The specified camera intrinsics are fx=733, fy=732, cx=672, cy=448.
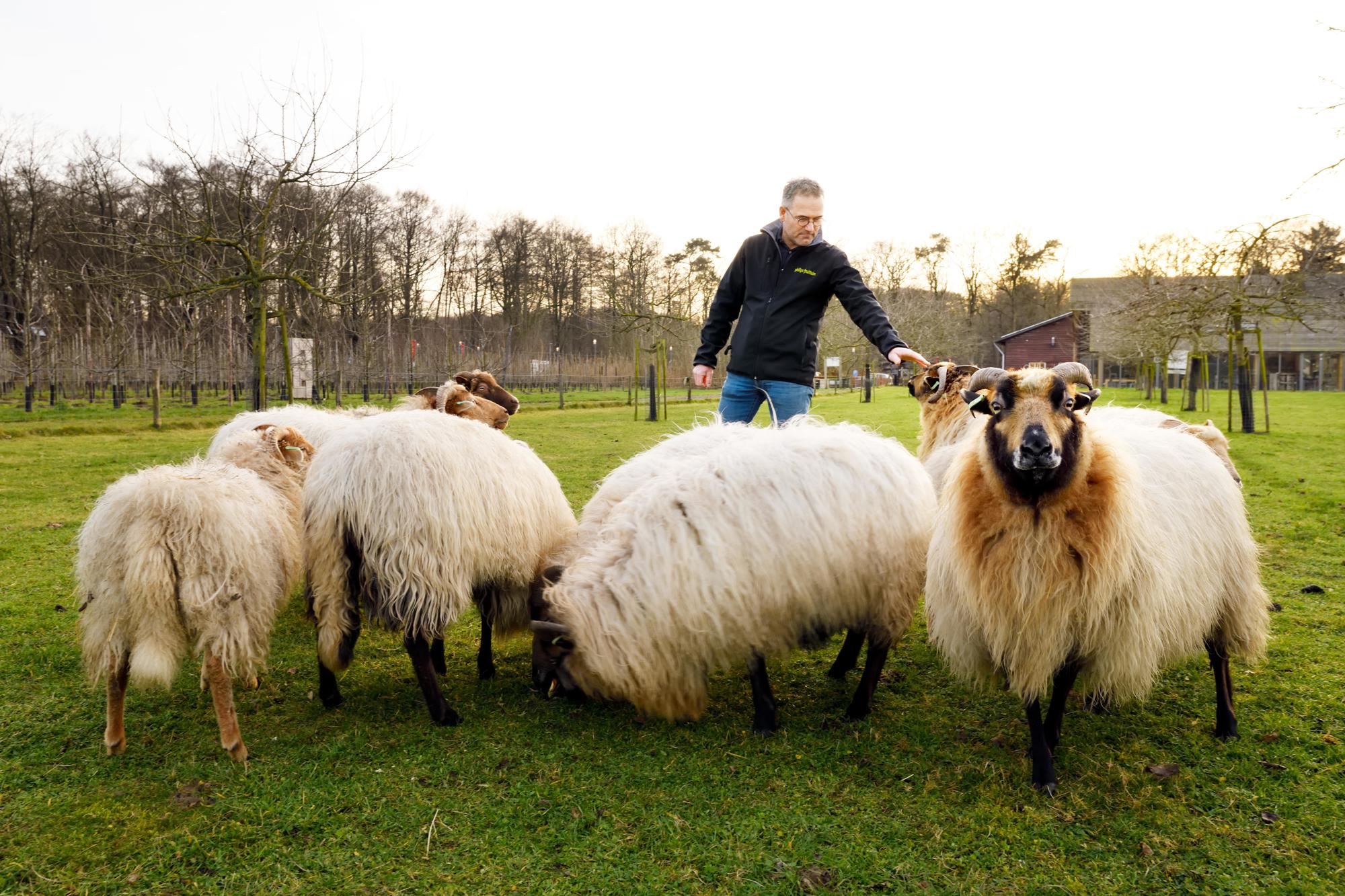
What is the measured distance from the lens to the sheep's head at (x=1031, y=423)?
3.01m

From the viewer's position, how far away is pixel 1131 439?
3.85 metres

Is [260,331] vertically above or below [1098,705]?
above

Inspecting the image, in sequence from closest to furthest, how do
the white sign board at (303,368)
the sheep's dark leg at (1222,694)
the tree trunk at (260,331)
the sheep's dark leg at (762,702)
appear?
1. the sheep's dark leg at (1222,694)
2. the sheep's dark leg at (762,702)
3. the tree trunk at (260,331)
4. the white sign board at (303,368)

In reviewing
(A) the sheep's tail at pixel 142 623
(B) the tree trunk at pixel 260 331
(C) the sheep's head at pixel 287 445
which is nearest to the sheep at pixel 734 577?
(A) the sheep's tail at pixel 142 623

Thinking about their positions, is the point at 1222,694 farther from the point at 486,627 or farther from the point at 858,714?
the point at 486,627

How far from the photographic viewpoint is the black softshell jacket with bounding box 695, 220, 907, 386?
4.68 metres

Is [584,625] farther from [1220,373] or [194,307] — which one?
[1220,373]

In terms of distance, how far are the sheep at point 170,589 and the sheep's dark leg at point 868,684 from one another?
3.00 m

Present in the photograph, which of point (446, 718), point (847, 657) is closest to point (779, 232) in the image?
point (847, 657)

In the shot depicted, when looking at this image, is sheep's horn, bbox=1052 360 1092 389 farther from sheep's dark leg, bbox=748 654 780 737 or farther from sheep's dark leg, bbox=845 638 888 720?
sheep's dark leg, bbox=748 654 780 737

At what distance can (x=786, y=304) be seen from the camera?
187 inches

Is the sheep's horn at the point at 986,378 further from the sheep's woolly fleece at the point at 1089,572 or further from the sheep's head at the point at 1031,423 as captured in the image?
the sheep's woolly fleece at the point at 1089,572

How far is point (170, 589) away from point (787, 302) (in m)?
3.69

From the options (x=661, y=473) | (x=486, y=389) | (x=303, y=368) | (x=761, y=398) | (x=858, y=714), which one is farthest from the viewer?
(x=303, y=368)
